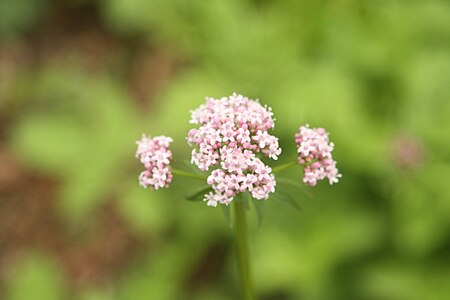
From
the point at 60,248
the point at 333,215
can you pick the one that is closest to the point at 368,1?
the point at 333,215

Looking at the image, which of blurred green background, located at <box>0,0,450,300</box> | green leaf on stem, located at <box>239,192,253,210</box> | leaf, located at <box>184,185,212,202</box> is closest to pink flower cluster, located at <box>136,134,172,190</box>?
leaf, located at <box>184,185,212,202</box>

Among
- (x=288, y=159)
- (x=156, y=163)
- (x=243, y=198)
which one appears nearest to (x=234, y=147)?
(x=243, y=198)

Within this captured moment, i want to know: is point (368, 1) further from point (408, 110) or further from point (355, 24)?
point (408, 110)

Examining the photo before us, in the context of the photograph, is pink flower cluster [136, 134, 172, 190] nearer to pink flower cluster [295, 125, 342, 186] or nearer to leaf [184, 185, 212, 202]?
leaf [184, 185, 212, 202]

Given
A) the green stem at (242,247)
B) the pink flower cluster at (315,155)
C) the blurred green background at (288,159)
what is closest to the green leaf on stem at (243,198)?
the green stem at (242,247)

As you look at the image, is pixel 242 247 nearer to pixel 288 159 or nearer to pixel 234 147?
pixel 234 147

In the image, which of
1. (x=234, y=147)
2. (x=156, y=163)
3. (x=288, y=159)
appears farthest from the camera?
(x=288, y=159)

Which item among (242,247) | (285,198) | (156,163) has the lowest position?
(242,247)
